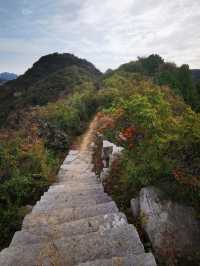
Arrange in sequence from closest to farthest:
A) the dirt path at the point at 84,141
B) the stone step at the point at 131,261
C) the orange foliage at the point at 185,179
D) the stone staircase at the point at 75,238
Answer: the stone step at the point at 131,261, the stone staircase at the point at 75,238, the orange foliage at the point at 185,179, the dirt path at the point at 84,141

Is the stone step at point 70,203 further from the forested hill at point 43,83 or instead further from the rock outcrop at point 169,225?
the forested hill at point 43,83

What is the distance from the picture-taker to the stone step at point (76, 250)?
292cm

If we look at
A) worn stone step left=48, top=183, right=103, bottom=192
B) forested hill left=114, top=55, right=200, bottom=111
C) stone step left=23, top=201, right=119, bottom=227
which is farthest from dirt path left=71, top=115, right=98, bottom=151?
forested hill left=114, top=55, right=200, bottom=111

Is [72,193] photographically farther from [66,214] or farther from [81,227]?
[81,227]

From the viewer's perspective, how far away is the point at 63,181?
7844 millimetres

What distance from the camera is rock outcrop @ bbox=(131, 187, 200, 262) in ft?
12.5

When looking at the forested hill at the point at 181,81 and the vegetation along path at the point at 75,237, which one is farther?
the forested hill at the point at 181,81

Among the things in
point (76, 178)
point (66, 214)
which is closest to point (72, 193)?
point (66, 214)

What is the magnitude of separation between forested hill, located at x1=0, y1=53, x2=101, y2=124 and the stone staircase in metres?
29.4

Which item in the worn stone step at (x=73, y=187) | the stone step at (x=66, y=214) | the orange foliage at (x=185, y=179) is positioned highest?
the orange foliage at (x=185, y=179)

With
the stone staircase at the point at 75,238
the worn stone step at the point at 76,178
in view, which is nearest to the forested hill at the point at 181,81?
the worn stone step at the point at 76,178

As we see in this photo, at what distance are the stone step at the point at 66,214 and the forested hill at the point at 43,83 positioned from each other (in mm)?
29565

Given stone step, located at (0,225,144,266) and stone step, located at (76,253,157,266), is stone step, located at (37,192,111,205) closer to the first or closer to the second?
stone step, located at (0,225,144,266)

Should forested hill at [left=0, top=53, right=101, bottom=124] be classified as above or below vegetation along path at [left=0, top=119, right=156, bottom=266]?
above
